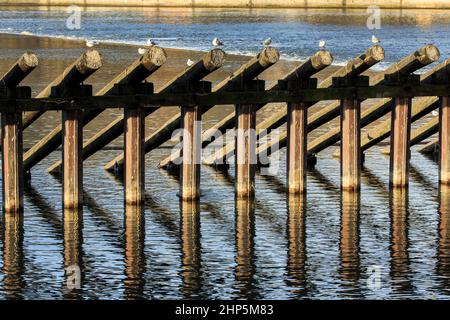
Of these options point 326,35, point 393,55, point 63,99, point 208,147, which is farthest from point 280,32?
point 63,99

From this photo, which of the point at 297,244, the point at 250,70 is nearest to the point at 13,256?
the point at 297,244

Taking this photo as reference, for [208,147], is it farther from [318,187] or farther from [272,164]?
[318,187]

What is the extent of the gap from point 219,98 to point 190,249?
3608 mm

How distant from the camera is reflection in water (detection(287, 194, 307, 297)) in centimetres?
2344

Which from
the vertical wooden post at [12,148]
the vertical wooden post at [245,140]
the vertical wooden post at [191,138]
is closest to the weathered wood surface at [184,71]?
the vertical wooden post at [191,138]

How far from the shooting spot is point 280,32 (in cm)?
9975

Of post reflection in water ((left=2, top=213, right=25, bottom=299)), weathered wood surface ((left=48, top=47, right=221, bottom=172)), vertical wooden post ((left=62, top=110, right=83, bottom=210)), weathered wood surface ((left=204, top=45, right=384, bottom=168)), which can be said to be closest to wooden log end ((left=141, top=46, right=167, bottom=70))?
weathered wood surface ((left=48, top=47, right=221, bottom=172))

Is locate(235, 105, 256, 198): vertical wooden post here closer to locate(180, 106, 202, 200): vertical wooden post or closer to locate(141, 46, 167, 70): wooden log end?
locate(180, 106, 202, 200): vertical wooden post

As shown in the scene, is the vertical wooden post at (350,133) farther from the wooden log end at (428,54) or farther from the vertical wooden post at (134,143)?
the vertical wooden post at (134,143)

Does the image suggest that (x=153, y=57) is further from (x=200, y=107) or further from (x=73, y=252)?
(x=73, y=252)

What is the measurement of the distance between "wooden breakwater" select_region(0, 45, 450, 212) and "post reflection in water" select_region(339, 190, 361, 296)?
45 centimetres

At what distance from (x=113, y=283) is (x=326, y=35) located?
71583 millimetres

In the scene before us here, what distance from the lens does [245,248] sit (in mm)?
25906

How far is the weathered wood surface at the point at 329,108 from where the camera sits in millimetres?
29172
